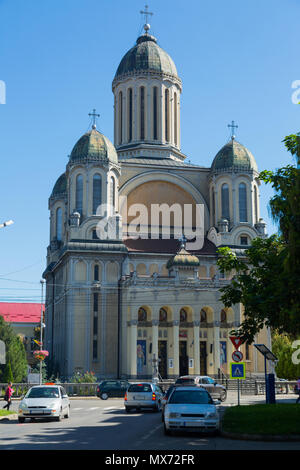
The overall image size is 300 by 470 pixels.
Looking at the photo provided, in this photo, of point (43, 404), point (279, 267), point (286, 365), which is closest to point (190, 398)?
point (279, 267)

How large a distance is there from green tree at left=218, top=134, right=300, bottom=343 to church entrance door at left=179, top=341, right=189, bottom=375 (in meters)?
35.2

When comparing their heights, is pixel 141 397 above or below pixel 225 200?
below

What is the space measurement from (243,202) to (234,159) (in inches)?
185

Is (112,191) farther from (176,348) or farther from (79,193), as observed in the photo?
(176,348)

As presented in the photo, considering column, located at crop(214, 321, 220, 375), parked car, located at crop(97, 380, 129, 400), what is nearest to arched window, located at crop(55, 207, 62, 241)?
column, located at crop(214, 321, 220, 375)

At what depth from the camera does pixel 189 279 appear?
59188 millimetres

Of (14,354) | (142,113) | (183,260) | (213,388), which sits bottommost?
(213,388)

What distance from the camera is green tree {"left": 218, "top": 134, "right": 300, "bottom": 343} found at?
17.7 meters

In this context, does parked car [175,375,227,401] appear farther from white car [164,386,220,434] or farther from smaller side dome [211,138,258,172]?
smaller side dome [211,138,258,172]

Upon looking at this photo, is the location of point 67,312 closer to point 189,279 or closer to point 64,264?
point 64,264

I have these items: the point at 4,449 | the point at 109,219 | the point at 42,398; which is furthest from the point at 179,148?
the point at 4,449

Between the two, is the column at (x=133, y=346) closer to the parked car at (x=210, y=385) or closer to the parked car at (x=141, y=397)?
the parked car at (x=210, y=385)

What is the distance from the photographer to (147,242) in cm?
6475
